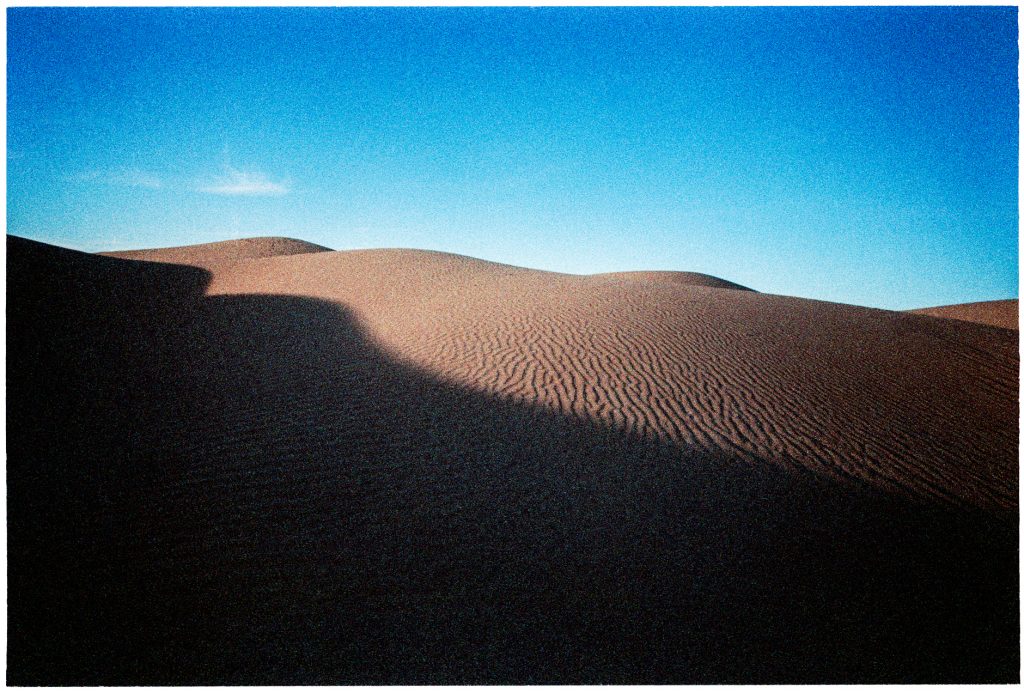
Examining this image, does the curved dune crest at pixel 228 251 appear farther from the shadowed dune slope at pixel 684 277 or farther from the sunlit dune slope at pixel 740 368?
the sunlit dune slope at pixel 740 368

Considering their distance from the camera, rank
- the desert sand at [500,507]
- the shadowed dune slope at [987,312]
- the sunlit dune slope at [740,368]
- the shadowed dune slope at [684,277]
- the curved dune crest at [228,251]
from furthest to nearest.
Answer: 1. the shadowed dune slope at [684,277]
2. the curved dune crest at [228,251]
3. the shadowed dune slope at [987,312]
4. the sunlit dune slope at [740,368]
5. the desert sand at [500,507]

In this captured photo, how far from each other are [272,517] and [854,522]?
4.59 meters

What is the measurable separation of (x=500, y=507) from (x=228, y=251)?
113ft

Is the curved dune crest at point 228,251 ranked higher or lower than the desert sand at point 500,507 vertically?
higher

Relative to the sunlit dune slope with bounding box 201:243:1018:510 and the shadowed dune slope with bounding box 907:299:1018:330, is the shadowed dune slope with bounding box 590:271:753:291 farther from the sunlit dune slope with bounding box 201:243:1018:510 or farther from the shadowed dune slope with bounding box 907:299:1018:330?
the sunlit dune slope with bounding box 201:243:1018:510

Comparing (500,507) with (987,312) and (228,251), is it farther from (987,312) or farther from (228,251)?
(228,251)

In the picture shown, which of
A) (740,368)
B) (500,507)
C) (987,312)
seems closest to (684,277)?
(987,312)

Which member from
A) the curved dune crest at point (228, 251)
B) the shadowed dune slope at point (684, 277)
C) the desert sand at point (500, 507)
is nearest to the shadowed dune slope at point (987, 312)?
the shadowed dune slope at point (684, 277)

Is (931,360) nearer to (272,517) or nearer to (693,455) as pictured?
(693,455)

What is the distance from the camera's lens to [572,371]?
8133 mm

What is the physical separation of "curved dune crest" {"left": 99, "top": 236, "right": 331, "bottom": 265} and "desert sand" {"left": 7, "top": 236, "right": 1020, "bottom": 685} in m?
23.9

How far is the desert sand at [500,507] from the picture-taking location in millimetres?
3635

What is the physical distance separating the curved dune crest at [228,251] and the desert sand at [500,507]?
23.9 m

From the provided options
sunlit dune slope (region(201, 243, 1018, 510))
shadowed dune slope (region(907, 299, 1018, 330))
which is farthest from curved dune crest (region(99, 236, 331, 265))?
shadowed dune slope (region(907, 299, 1018, 330))
